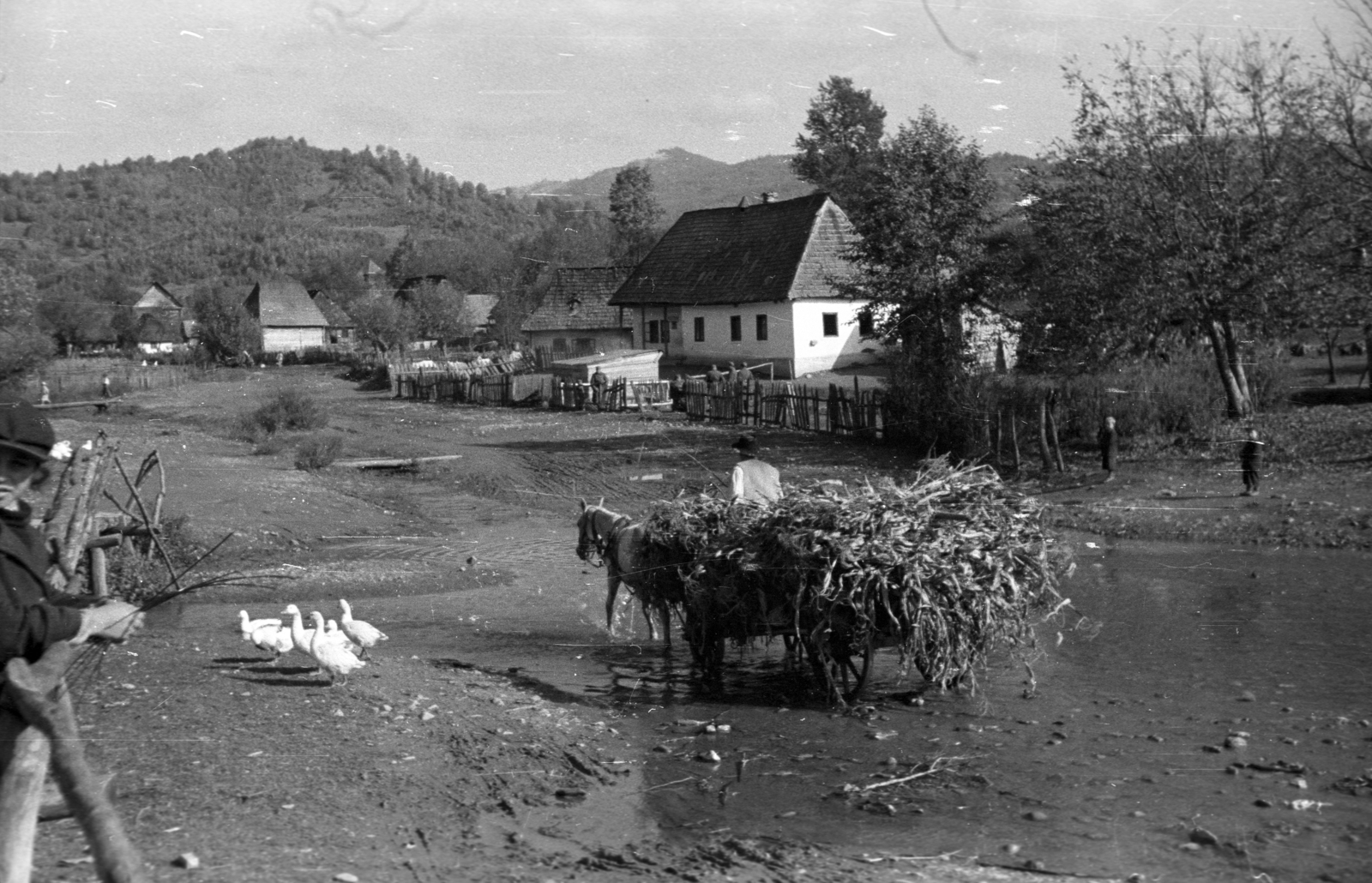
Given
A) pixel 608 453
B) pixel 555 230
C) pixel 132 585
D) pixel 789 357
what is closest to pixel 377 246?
pixel 555 230

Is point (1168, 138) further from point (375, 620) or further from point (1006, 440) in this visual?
point (375, 620)

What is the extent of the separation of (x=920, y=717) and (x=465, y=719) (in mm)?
3450

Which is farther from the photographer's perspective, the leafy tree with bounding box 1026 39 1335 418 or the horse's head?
the leafy tree with bounding box 1026 39 1335 418

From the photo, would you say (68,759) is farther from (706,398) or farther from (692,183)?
(692,183)

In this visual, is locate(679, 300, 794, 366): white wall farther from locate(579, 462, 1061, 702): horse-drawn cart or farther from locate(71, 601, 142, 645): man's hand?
locate(71, 601, 142, 645): man's hand

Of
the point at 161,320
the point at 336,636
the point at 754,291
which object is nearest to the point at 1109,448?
the point at 336,636

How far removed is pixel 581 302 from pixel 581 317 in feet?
3.07

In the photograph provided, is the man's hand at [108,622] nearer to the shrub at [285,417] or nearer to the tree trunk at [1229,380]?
the tree trunk at [1229,380]

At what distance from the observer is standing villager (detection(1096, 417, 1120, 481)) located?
72.8 feet

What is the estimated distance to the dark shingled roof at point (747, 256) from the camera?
5000 cm

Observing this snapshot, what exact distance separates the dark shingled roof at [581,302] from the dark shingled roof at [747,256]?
24.9ft

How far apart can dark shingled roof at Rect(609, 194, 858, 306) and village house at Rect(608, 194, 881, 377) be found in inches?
2.0

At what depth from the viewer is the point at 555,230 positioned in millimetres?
123688

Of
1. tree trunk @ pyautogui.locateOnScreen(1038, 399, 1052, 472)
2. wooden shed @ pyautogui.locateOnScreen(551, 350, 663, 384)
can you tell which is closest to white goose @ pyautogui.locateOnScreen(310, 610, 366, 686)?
tree trunk @ pyautogui.locateOnScreen(1038, 399, 1052, 472)
